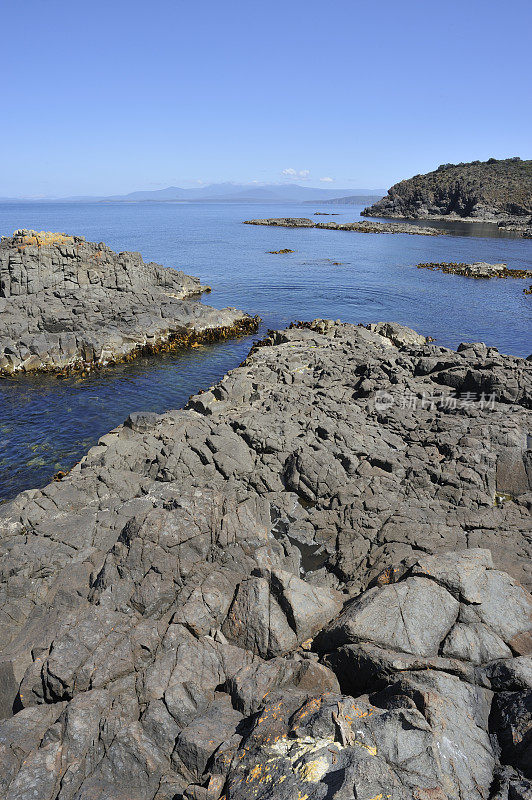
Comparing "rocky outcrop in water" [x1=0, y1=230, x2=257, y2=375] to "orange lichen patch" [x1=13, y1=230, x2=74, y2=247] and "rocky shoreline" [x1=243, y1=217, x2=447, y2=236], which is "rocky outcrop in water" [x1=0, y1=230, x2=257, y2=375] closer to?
"orange lichen patch" [x1=13, y1=230, x2=74, y2=247]

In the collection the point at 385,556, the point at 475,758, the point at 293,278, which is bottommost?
the point at 385,556

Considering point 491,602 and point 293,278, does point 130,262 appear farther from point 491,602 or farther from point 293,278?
point 491,602

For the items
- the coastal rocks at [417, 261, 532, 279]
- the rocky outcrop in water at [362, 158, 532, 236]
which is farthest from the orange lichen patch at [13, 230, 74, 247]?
the rocky outcrop in water at [362, 158, 532, 236]

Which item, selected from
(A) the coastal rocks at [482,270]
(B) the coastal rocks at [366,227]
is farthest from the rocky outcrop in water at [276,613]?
(B) the coastal rocks at [366,227]

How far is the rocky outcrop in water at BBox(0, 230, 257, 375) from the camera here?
37.4 m

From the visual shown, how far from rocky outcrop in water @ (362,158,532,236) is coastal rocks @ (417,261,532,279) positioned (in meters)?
77.9

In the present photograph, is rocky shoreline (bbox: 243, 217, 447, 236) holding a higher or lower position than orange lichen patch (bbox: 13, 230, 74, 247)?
higher

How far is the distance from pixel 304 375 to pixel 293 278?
49.9 m

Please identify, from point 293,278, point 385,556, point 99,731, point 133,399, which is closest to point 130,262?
point 133,399

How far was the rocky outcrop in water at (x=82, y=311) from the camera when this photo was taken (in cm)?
3738

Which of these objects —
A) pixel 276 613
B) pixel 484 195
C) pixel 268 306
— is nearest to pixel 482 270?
pixel 268 306

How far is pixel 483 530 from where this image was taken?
15.4 metres

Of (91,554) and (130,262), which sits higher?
(130,262)

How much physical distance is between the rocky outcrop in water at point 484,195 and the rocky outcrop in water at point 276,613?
155747mm
